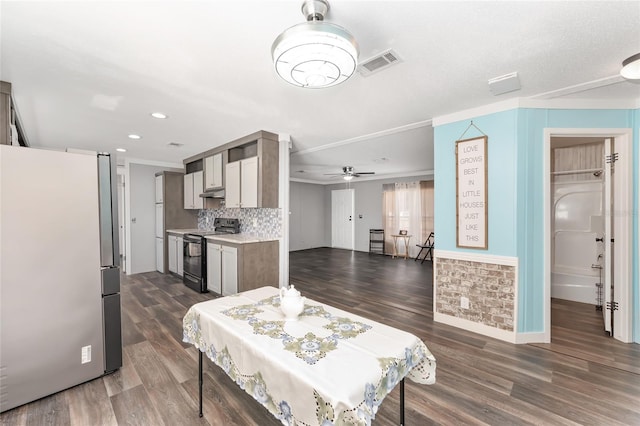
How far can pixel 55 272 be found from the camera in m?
1.94

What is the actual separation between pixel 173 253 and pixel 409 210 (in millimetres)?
6107

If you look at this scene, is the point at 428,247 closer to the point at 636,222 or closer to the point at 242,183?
the point at 636,222

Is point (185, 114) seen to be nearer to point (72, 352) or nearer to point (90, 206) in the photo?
point (90, 206)

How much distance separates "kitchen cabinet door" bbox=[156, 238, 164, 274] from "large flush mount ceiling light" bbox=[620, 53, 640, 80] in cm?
684

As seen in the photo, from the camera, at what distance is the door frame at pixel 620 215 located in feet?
8.95

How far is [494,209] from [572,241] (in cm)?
244

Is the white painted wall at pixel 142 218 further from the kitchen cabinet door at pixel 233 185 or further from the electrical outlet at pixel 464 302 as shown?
the electrical outlet at pixel 464 302

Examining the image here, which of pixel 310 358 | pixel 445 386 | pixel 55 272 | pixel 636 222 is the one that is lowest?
pixel 445 386

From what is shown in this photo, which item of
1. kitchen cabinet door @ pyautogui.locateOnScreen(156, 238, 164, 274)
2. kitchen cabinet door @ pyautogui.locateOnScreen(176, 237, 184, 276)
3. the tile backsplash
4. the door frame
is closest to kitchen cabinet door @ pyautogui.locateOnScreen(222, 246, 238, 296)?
the tile backsplash

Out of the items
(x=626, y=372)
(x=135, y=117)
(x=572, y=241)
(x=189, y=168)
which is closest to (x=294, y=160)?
(x=189, y=168)

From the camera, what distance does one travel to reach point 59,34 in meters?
1.71

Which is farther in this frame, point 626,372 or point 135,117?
point 135,117

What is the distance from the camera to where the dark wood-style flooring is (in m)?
1.78

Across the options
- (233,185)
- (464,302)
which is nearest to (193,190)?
(233,185)
